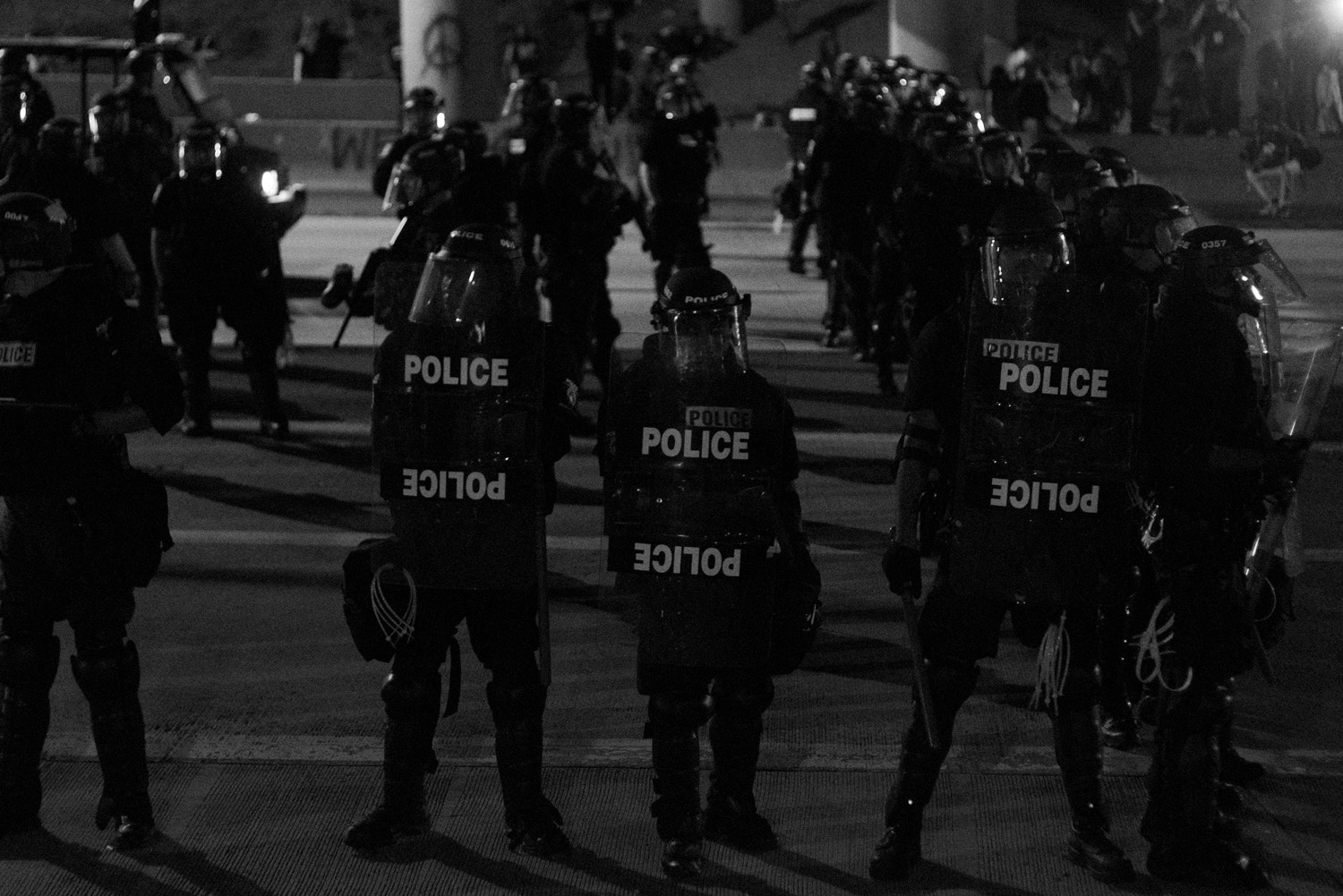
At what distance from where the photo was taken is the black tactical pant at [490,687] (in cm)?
532

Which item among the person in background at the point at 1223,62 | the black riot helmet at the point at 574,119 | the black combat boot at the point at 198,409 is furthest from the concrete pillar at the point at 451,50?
the black combat boot at the point at 198,409

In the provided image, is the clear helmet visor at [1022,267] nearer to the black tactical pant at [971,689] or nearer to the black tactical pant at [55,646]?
the black tactical pant at [971,689]

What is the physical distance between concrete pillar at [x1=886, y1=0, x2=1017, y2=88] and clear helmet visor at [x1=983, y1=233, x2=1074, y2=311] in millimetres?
22832

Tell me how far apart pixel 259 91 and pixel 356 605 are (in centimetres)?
2290

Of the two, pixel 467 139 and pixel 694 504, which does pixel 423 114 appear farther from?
pixel 694 504

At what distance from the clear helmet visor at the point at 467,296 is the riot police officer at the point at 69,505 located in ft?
2.72

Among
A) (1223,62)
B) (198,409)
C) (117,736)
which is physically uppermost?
(1223,62)

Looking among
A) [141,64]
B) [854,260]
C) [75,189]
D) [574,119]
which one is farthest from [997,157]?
[141,64]

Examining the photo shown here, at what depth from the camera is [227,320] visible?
11.0 meters

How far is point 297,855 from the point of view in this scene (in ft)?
17.6

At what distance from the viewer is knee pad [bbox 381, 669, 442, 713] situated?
5.33m

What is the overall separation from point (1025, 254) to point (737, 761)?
163 centimetres

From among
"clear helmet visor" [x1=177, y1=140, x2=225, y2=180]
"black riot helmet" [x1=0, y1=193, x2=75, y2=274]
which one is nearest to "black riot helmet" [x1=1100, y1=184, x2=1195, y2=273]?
"black riot helmet" [x1=0, y1=193, x2=75, y2=274]

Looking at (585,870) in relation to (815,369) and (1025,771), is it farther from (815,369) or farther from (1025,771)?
(815,369)
